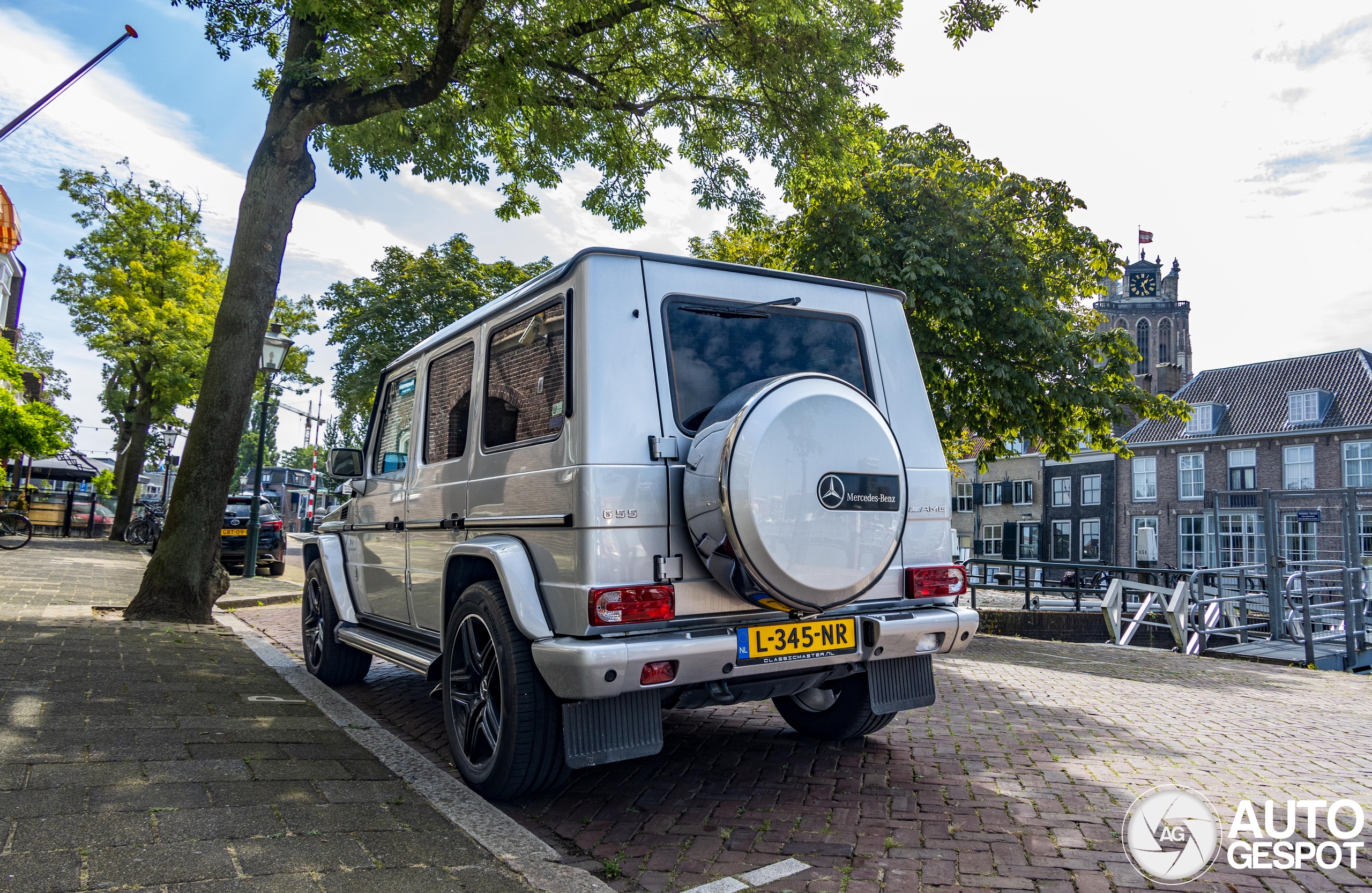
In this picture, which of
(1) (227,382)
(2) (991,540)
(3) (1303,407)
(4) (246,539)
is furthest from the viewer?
(2) (991,540)

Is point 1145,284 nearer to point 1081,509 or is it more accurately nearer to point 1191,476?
point 1081,509

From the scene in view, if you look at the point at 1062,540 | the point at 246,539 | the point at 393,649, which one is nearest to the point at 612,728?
the point at 393,649

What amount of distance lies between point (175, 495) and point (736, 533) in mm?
7733

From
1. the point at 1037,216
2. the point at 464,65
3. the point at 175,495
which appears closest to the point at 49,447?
the point at 175,495

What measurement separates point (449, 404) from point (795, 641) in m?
2.41

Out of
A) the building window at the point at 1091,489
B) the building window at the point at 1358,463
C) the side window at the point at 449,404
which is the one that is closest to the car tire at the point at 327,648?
the side window at the point at 449,404

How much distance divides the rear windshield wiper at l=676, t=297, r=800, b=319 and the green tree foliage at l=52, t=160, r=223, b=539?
81.7 feet

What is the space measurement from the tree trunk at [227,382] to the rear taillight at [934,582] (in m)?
7.36

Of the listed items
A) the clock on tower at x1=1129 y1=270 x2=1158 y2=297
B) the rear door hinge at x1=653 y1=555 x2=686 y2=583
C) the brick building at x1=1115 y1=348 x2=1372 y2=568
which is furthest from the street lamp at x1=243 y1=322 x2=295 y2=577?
the clock on tower at x1=1129 y1=270 x2=1158 y2=297

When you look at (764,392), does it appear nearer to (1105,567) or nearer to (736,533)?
(736,533)

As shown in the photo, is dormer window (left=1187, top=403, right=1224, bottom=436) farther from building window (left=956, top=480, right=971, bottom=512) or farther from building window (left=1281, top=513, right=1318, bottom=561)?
building window (left=1281, top=513, right=1318, bottom=561)

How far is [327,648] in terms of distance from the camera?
629 centimetres

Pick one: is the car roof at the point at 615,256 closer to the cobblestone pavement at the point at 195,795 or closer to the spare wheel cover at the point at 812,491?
the spare wheel cover at the point at 812,491

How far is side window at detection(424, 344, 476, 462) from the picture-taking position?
15.7ft
